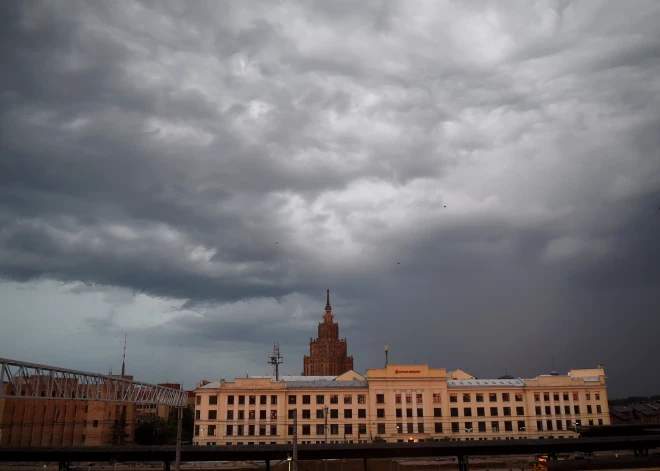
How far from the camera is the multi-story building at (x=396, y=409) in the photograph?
294 ft

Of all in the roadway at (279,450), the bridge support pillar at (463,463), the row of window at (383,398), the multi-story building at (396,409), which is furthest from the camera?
the row of window at (383,398)

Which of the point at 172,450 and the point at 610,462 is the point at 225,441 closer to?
the point at 172,450

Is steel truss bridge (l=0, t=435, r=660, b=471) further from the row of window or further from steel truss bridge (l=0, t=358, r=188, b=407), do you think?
the row of window

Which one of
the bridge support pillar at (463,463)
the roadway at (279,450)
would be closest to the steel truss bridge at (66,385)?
the roadway at (279,450)

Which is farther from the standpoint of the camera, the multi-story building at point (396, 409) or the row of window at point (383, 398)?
the row of window at point (383, 398)

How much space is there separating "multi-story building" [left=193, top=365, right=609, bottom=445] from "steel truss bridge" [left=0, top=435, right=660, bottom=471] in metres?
37.0

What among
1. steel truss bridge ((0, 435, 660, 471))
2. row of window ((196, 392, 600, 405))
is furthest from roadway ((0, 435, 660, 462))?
row of window ((196, 392, 600, 405))

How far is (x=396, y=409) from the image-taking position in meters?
91.1

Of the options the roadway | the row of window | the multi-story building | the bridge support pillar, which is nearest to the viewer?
the roadway

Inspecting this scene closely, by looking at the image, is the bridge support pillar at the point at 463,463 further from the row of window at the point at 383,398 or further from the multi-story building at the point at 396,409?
the row of window at the point at 383,398

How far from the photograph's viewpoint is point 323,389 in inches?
3659

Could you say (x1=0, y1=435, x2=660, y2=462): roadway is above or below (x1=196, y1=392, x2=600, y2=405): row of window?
below

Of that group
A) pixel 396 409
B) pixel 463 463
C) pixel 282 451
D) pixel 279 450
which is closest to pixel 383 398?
pixel 396 409

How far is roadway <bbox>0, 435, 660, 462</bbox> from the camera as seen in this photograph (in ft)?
156
